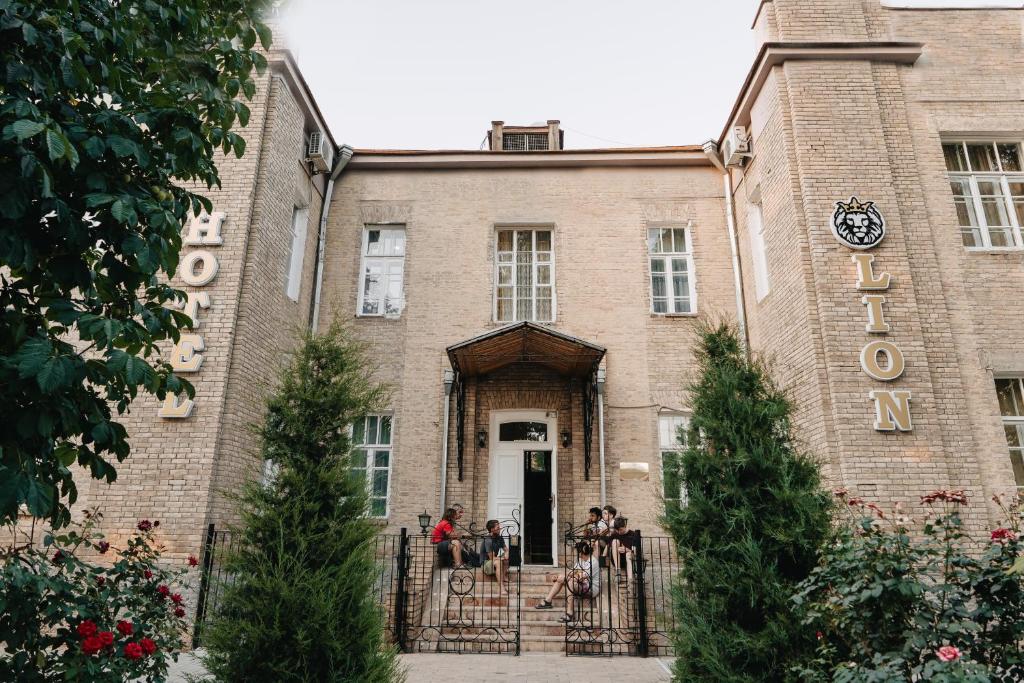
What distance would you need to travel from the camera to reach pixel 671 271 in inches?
493

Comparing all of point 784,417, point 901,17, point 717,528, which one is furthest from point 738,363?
point 901,17

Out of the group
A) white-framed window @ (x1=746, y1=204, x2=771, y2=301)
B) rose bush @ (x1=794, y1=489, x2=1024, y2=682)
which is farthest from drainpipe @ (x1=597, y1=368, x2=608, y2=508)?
rose bush @ (x1=794, y1=489, x2=1024, y2=682)

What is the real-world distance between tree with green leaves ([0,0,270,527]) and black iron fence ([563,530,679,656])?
6076 mm

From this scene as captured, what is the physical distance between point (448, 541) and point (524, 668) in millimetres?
3033

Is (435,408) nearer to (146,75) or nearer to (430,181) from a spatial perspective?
(430,181)

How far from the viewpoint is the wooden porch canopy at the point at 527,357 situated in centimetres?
1038

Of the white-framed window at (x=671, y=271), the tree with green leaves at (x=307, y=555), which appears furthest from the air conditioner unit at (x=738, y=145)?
the tree with green leaves at (x=307, y=555)

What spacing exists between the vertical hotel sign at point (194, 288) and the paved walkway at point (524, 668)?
10.4ft

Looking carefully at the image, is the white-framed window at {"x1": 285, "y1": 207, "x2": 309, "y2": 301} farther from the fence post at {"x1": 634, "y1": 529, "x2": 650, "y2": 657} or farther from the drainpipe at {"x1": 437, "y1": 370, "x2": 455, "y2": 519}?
the fence post at {"x1": 634, "y1": 529, "x2": 650, "y2": 657}

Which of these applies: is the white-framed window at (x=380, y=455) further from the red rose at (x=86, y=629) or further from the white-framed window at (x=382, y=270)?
the red rose at (x=86, y=629)

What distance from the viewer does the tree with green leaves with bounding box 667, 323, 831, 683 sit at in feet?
16.3

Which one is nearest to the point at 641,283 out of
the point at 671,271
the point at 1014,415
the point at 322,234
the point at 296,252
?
the point at 671,271

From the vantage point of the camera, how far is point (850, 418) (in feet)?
28.5

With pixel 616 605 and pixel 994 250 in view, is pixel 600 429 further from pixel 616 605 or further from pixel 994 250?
pixel 994 250
